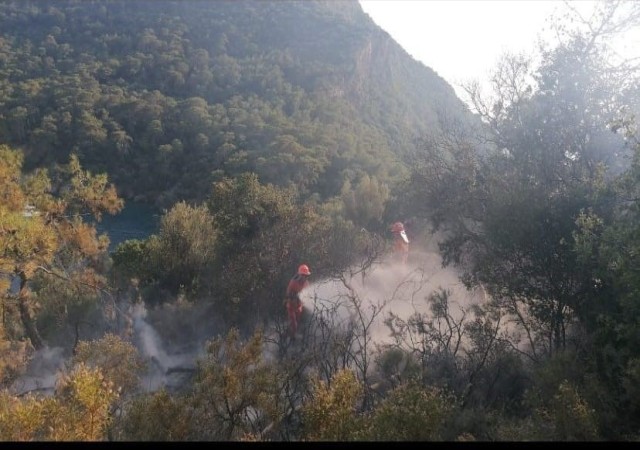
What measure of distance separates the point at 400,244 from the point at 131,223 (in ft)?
97.9

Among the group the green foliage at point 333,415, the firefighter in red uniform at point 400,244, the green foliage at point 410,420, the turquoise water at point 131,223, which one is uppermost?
the green foliage at point 410,420

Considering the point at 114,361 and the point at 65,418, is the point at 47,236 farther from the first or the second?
the point at 65,418

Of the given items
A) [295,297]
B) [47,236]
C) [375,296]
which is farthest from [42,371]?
[375,296]

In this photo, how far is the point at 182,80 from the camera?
64188 mm

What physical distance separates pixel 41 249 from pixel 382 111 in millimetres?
56537

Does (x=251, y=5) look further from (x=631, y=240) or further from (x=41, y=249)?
(x=631, y=240)

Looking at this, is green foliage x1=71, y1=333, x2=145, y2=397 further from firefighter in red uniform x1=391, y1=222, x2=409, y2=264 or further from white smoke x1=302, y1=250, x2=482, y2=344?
firefighter in red uniform x1=391, y1=222, x2=409, y2=264

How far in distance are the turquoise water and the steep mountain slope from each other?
171 cm

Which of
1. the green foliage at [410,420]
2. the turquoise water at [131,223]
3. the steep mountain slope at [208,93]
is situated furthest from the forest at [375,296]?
the steep mountain slope at [208,93]

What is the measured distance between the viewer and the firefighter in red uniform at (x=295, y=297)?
12914 mm

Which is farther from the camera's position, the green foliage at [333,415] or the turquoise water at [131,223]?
the turquoise water at [131,223]

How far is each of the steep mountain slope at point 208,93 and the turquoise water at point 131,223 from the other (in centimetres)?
171

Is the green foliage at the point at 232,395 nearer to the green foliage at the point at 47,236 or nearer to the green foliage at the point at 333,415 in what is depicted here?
the green foliage at the point at 333,415
